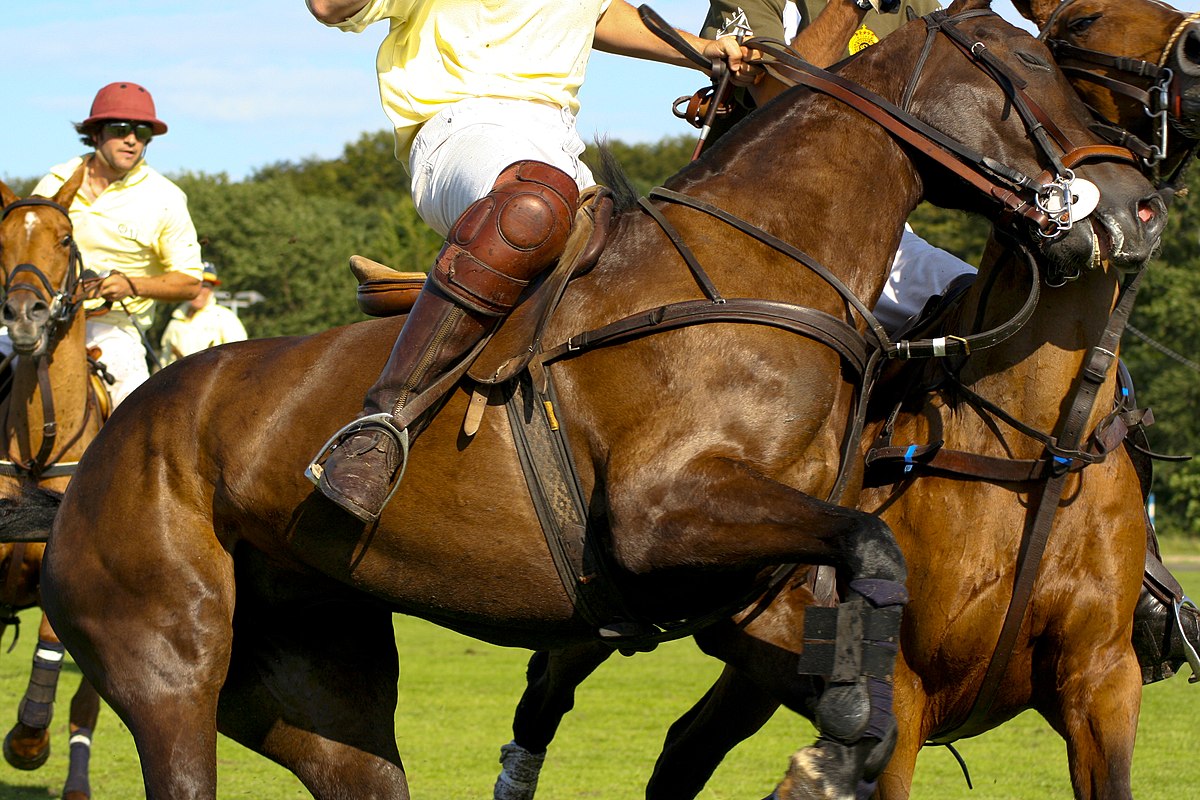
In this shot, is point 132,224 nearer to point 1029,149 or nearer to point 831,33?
point 831,33

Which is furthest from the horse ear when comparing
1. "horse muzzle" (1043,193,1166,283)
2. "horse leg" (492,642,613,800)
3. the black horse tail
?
"horse muzzle" (1043,193,1166,283)

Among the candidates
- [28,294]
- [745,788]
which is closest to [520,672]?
[745,788]

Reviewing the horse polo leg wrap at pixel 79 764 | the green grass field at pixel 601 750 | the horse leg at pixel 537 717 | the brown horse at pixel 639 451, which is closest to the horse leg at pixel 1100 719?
the brown horse at pixel 639 451

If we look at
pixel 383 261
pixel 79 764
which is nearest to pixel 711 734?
pixel 79 764

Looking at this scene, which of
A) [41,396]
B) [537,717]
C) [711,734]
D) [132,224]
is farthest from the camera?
[132,224]

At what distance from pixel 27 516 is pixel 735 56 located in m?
3.19

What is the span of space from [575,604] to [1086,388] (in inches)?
69.8

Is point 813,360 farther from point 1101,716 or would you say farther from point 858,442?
point 1101,716

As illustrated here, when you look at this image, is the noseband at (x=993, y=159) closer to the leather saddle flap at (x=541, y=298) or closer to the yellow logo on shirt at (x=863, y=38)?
the leather saddle flap at (x=541, y=298)

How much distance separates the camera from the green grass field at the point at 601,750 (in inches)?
332

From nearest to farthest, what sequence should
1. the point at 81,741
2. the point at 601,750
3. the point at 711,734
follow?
the point at 711,734 < the point at 81,741 < the point at 601,750

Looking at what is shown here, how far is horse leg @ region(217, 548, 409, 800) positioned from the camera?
534 cm

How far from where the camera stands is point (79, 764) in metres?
8.09

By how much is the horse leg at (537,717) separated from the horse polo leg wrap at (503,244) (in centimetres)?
245
